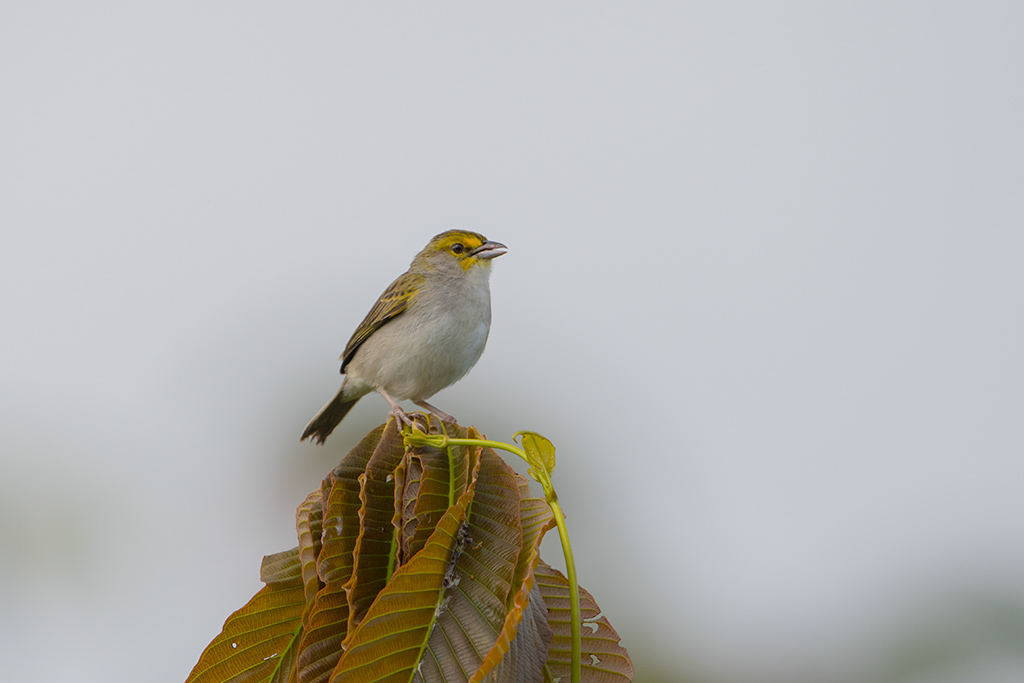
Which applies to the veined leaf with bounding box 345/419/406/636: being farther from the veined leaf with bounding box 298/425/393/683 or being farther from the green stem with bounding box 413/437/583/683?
the green stem with bounding box 413/437/583/683

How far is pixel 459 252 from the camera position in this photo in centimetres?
415

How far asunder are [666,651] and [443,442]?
424 cm

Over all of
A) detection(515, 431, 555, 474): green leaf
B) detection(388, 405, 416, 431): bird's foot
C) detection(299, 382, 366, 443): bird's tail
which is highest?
detection(515, 431, 555, 474): green leaf

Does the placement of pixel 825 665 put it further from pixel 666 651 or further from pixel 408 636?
pixel 408 636

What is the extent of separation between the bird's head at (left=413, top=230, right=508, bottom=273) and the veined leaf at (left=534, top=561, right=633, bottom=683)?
7.60 ft

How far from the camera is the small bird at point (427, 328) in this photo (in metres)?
3.73

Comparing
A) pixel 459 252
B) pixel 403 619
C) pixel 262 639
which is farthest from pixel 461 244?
pixel 403 619

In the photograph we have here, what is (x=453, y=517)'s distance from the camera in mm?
1603

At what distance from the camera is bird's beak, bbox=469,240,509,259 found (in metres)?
4.02

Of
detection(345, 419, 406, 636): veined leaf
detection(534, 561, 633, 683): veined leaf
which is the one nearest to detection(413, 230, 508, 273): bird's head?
detection(345, 419, 406, 636): veined leaf

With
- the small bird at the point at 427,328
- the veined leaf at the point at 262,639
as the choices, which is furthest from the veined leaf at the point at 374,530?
the small bird at the point at 427,328

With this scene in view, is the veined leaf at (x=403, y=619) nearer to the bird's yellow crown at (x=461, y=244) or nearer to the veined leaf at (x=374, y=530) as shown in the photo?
the veined leaf at (x=374, y=530)

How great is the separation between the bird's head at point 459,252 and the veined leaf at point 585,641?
2315 millimetres

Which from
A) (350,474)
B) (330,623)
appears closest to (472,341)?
(350,474)
